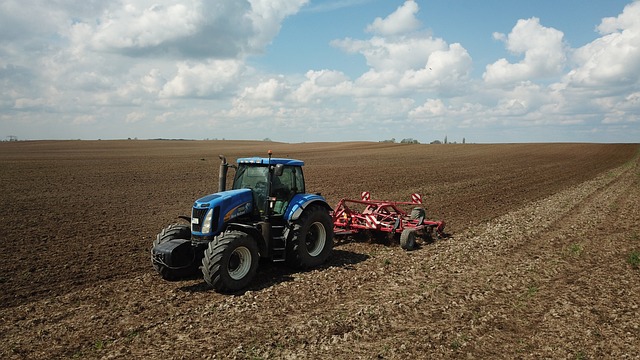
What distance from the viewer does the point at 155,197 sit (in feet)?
61.7

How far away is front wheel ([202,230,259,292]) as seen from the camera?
23.2 feet

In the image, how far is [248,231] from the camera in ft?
25.5

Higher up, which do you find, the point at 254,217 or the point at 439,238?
the point at 254,217

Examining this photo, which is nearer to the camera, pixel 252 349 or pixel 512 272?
pixel 252 349

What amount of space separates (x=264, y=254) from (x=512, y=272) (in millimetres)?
4455

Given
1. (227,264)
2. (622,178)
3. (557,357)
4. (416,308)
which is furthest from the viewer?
(622,178)

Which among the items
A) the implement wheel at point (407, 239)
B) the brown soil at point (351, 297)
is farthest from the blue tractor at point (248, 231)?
the implement wheel at point (407, 239)

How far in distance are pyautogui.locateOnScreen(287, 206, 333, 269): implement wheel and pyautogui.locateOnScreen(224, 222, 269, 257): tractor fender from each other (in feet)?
1.93

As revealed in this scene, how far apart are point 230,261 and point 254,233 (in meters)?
0.61

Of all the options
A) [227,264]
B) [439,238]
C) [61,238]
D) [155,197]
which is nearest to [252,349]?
[227,264]

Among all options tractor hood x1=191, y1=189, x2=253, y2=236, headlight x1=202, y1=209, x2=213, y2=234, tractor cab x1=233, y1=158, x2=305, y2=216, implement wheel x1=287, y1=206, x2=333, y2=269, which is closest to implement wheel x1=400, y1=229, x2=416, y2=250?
implement wheel x1=287, y1=206, x2=333, y2=269

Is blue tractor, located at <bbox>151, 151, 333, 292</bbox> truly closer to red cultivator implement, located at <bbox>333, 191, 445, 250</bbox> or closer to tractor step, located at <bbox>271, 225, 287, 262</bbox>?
tractor step, located at <bbox>271, 225, 287, 262</bbox>

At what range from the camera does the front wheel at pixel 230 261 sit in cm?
706

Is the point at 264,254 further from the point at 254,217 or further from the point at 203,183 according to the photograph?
the point at 203,183
